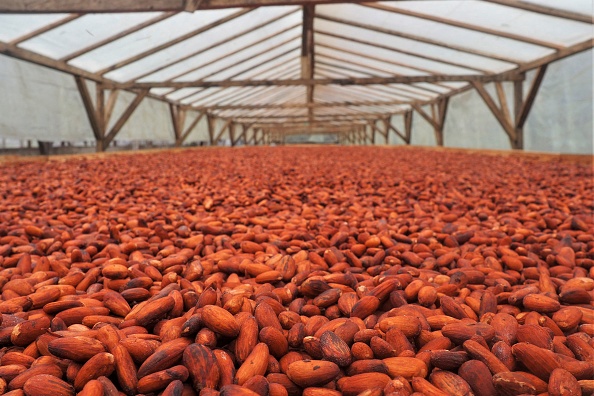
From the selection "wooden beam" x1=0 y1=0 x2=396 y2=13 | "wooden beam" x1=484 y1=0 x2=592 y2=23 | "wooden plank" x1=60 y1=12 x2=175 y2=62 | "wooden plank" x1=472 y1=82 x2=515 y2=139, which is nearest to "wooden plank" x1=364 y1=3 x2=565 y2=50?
"wooden beam" x1=484 y1=0 x2=592 y2=23

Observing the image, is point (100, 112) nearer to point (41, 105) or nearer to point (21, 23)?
point (41, 105)

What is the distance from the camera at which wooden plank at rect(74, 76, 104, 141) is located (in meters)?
7.25

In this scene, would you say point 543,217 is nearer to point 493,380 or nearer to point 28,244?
point 493,380

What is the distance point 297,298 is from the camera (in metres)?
1.06

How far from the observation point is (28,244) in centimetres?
151

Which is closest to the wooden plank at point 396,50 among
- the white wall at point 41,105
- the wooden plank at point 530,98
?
the wooden plank at point 530,98

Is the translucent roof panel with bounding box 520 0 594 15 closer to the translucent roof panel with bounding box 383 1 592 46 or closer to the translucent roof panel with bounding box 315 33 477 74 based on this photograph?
the translucent roof panel with bounding box 383 1 592 46

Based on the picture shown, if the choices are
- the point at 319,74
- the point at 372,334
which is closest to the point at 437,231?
the point at 372,334

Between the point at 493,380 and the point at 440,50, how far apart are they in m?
7.57

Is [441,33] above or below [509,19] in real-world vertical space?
above

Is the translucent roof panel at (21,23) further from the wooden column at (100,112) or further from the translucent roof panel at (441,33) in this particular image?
the translucent roof panel at (441,33)

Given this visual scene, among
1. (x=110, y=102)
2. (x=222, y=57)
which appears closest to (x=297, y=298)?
(x=222, y=57)

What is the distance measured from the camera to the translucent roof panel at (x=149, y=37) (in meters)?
5.85

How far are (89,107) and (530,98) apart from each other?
27.4ft
